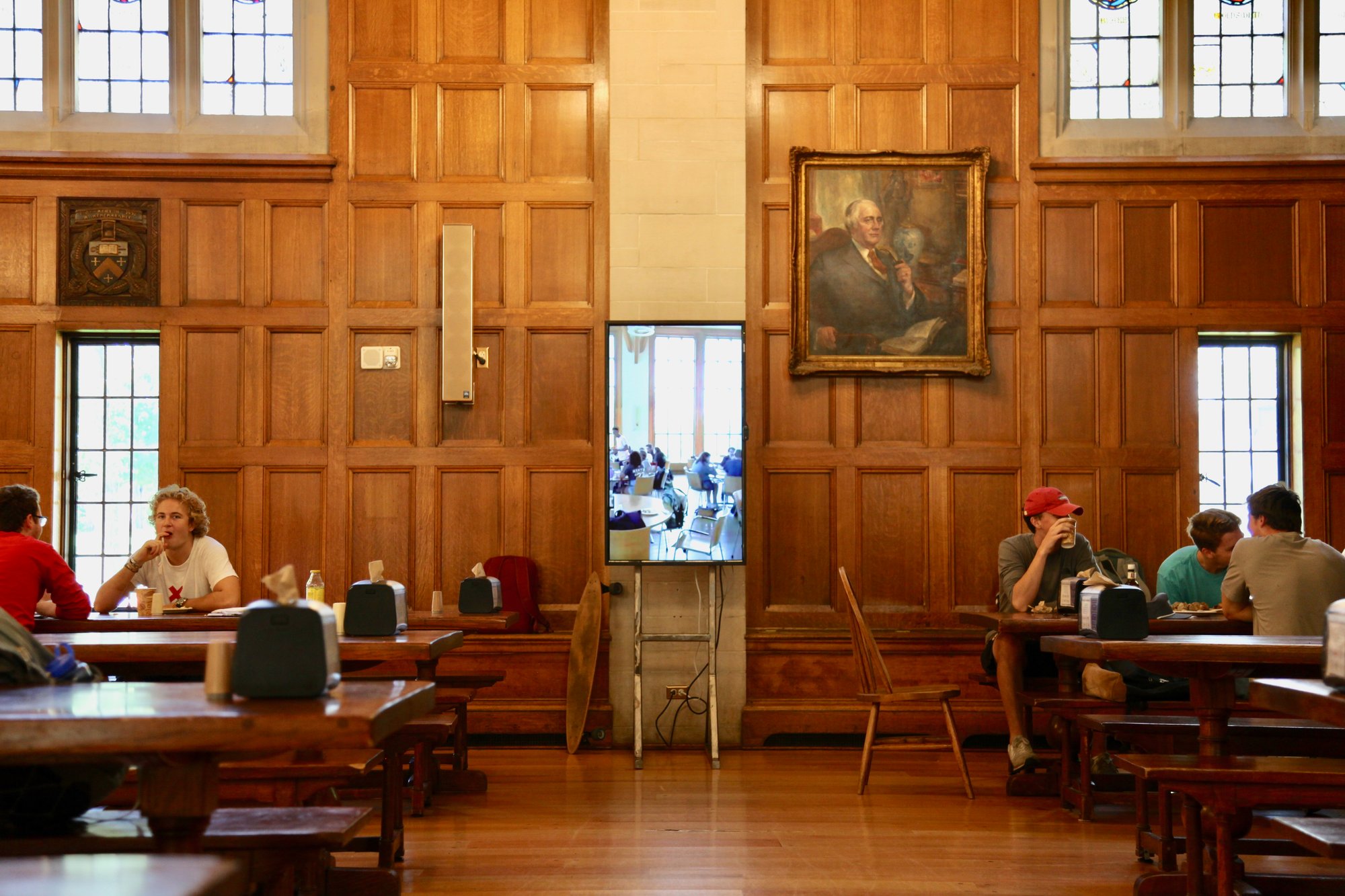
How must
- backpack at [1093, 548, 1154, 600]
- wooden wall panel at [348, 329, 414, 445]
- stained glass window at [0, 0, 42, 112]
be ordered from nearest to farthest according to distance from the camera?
backpack at [1093, 548, 1154, 600]
wooden wall panel at [348, 329, 414, 445]
stained glass window at [0, 0, 42, 112]

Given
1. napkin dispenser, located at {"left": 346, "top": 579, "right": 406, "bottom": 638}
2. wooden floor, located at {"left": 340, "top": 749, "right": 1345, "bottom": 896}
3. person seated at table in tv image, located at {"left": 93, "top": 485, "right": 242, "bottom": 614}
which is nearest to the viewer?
wooden floor, located at {"left": 340, "top": 749, "right": 1345, "bottom": 896}

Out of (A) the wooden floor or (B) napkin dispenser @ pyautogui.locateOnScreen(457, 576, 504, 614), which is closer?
(A) the wooden floor

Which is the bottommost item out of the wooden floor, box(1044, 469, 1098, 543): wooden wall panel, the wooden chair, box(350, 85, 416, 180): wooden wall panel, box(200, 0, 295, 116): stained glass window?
the wooden floor

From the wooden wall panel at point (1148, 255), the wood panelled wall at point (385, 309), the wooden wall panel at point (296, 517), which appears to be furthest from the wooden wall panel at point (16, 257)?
the wooden wall panel at point (1148, 255)

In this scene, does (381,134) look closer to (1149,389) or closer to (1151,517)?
(1149,389)

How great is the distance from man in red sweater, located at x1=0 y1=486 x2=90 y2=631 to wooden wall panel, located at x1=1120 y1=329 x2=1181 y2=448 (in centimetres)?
529

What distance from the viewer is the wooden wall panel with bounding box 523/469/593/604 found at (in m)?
6.93

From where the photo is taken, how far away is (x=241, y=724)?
212cm

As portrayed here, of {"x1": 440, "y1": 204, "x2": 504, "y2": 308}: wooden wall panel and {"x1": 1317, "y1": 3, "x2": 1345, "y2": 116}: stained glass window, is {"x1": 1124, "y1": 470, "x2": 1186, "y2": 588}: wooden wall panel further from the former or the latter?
{"x1": 440, "y1": 204, "x2": 504, "y2": 308}: wooden wall panel

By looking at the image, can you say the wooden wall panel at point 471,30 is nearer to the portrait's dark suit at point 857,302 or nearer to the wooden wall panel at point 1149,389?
the portrait's dark suit at point 857,302

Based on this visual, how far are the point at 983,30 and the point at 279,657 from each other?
236 inches

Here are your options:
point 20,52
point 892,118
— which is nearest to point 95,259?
point 20,52

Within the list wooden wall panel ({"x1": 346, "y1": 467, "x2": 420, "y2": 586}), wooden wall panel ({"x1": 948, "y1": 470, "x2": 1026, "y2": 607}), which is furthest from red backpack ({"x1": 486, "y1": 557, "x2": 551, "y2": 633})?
wooden wall panel ({"x1": 948, "y1": 470, "x2": 1026, "y2": 607})

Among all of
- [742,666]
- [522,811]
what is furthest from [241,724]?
[742,666]
